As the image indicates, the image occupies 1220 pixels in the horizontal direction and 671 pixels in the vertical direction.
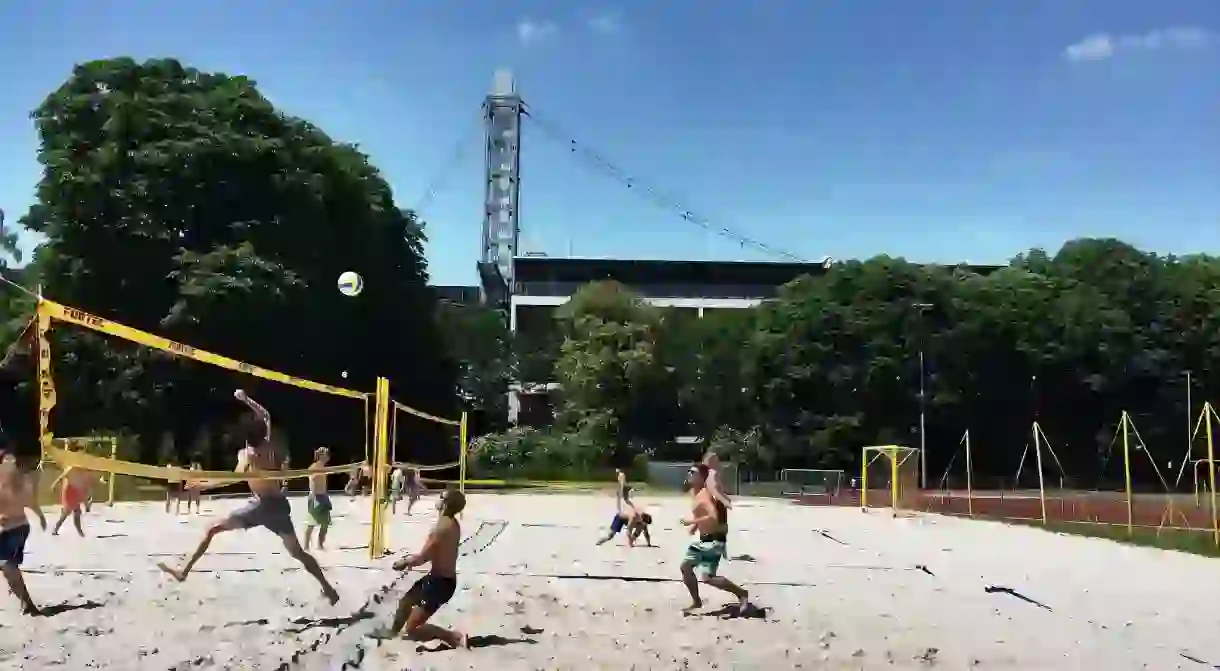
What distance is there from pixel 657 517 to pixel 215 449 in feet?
52.7

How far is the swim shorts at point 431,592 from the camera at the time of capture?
8438 millimetres

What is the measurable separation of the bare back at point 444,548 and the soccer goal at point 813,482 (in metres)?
41.0

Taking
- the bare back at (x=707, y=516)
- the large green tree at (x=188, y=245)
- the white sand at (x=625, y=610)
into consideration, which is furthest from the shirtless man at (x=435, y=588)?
the large green tree at (x=188, y=245)

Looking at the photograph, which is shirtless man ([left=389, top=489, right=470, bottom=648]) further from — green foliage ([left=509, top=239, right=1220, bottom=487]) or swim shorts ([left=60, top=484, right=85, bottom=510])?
green foliage ([left=509, top=239, right=1220, bottom=487])

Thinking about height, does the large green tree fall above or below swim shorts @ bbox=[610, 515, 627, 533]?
above

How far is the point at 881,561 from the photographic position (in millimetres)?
17375

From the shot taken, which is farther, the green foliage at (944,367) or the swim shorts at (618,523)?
the green foliage at (944,367)

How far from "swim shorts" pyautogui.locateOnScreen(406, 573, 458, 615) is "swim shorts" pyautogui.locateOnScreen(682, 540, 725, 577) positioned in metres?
2.96

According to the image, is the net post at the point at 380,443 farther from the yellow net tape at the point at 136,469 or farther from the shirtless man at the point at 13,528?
the shirtless man at the point at 13,528

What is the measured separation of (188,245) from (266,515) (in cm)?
3222

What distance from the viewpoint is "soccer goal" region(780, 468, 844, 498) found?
4912cm

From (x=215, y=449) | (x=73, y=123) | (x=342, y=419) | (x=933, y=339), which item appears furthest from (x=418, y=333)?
(x=933, y=339)

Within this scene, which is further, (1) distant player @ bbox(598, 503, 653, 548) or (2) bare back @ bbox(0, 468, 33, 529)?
(1) distant player @ bbox(598, 503, 653, 548)

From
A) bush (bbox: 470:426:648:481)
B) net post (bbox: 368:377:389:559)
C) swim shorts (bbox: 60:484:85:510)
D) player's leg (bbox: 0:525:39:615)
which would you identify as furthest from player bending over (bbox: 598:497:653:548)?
bush (bbox: 470:426:648:481)
